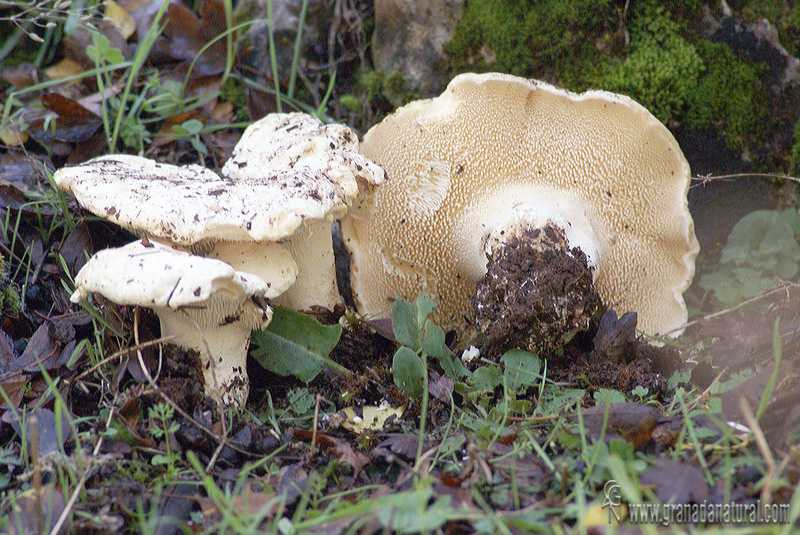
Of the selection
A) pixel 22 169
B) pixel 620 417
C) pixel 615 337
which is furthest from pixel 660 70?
pixel 22 169

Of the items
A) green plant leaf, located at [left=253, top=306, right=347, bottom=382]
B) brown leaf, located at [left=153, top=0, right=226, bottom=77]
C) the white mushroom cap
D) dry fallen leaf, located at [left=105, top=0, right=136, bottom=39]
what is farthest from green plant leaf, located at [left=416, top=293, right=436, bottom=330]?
dry fallen leaf, located at [left=105, top=0, right=136, bottom=39]

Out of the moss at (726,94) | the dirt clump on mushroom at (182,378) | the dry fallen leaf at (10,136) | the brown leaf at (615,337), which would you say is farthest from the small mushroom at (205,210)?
the moss at (726,94)

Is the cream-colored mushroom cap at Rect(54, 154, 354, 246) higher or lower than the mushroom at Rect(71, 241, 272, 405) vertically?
higher

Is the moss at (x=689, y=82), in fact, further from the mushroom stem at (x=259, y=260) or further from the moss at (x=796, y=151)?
the mushroom stem at (x=259, y=260)

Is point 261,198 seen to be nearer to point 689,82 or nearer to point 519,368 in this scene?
point 519,368

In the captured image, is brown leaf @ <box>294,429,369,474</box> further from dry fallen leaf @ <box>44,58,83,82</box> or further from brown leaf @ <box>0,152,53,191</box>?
dry fallen leaf @ <box>44,58,83,82</box>

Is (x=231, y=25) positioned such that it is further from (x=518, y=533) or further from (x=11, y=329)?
(x=518, y=533)
